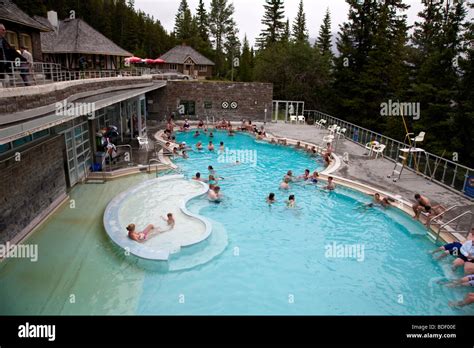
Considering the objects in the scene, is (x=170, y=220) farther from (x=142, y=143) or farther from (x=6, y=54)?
(x=142, y=143)

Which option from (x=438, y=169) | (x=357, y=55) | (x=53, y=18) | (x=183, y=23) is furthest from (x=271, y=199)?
(x=183, y=23)

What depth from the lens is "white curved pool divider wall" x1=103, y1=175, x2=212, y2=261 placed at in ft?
27.1

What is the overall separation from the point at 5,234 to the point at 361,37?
33.3 m

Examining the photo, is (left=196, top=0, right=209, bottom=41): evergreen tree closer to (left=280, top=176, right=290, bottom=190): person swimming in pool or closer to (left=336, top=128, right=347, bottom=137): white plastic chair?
Answer: (left=336, top=128, right=347, bottom=137): white plastic chair

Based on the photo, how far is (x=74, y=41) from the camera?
65.4ft

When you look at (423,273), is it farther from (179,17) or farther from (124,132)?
(179,17)

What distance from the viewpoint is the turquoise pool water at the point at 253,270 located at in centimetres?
676

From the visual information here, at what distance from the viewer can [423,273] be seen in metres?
8.37

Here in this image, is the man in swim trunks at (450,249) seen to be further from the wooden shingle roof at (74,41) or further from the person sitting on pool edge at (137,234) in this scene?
the wooden shingle roof at (74,41)

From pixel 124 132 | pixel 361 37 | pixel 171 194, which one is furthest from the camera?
pixel 361 37

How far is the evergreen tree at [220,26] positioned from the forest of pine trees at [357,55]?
0.49 feet

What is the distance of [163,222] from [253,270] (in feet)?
10.2

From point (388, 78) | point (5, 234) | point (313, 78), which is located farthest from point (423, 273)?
point (313, 78)

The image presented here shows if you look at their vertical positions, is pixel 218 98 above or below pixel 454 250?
above
